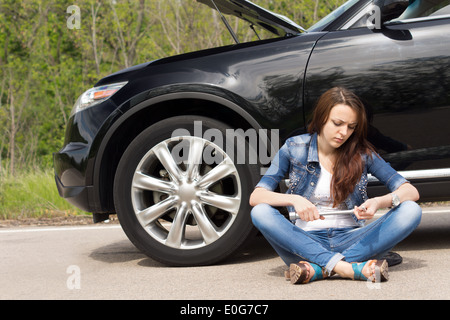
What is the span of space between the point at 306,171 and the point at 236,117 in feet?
2.42

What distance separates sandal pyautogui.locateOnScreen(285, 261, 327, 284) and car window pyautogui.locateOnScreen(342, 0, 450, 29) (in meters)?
1.51

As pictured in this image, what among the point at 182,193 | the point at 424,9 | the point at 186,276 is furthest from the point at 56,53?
the point at 186,276

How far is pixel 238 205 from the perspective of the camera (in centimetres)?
394

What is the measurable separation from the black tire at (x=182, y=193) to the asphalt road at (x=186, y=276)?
0.46ft

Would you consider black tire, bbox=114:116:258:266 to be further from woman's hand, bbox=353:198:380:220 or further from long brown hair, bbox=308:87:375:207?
woman's hand, bbox=353:198:380:220

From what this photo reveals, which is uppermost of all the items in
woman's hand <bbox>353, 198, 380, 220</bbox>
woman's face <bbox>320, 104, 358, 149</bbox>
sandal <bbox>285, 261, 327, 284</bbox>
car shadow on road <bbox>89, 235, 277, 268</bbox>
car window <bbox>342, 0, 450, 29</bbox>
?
car window <bbox>342, 0, 450, 29</bbox>

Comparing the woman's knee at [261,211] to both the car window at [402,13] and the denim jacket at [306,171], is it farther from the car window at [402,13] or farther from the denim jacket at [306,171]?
the car window at [402,13]

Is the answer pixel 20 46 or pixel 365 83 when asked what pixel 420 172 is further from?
pixel 20 46

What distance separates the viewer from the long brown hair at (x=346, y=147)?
135 inches

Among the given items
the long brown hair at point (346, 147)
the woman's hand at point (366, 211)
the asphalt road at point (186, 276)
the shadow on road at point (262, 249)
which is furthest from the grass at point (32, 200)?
the woman's hand at point (366, 211)

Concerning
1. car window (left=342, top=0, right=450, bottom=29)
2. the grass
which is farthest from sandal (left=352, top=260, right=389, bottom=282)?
the grass

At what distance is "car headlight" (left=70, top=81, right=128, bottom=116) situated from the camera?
418 centimetres

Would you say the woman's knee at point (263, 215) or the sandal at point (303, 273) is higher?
the woman's knee at point (263, 215)

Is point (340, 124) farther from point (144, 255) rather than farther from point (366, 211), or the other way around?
point (144, 255)
